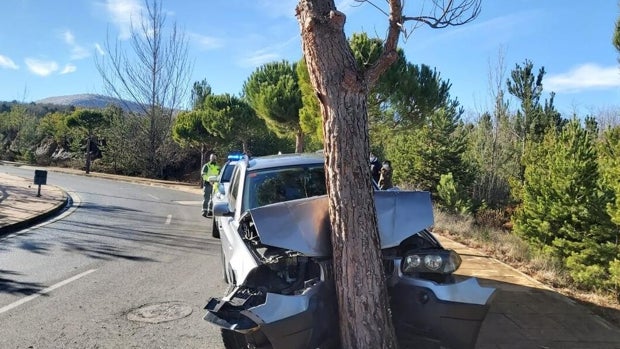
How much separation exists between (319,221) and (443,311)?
116 centimetres

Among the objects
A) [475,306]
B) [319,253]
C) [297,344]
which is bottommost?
[297,344]

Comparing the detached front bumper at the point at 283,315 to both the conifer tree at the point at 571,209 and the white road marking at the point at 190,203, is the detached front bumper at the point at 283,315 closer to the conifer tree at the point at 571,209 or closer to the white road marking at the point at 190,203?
the conifer tree at the point at 571,209

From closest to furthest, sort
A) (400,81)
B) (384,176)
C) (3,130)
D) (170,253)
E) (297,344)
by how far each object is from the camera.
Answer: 1. (297,344)
2. (170,253)
3. (384,176)
4. (400,81)
5. (3,130)

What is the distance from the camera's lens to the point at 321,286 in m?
3.80

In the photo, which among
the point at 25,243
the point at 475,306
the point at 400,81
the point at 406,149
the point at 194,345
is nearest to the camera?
the point at 475,306

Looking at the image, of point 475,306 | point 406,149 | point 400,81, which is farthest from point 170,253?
point 406,149

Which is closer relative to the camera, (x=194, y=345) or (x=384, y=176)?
(x=194, y=345)

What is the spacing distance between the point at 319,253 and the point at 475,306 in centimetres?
124

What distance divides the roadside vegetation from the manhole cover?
5023 mm

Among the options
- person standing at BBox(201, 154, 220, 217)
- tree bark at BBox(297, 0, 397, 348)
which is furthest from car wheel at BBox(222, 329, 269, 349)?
person standing at BBox(201, 154, 220, 217)

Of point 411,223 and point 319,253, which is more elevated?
point 411,223

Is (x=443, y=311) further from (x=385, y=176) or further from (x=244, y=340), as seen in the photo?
(x=385, y=176)

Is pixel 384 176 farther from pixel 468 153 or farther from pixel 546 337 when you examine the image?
pixel 468 153

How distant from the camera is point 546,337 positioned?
4.81 meters
